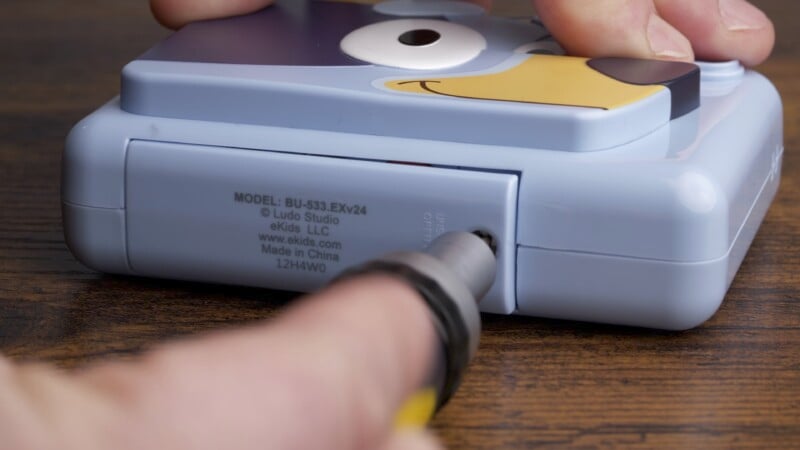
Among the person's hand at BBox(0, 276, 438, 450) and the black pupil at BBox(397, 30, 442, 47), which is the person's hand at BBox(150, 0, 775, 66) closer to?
the black pupil at BBox(397, 30, 442, 47)

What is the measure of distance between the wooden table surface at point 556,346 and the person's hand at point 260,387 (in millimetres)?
105

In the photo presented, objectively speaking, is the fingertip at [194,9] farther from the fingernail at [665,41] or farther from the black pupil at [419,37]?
the fingernail at [665,41]

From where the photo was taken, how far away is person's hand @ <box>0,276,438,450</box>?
32 cm

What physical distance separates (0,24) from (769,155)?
66 cm

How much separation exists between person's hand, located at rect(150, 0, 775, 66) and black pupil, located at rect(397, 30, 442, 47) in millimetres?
53

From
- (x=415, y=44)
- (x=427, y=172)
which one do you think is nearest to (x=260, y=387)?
(x=427, y=172)

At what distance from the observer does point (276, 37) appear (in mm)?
663

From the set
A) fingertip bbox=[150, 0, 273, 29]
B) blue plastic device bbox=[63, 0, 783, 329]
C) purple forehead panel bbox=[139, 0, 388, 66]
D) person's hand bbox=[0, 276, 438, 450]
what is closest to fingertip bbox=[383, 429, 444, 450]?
person's hand bbox=[0, 276, 438, 450]

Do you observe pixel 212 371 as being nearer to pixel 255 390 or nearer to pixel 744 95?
pixel 255 390

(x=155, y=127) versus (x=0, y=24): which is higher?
(x=155, y=127)

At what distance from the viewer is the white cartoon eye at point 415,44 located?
0.61 meters

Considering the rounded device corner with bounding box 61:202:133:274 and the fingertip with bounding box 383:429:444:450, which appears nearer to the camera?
the fingertip with bounding box 383:429:444:450

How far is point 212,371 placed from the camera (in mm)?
341

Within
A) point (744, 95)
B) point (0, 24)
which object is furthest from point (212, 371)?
point (0, 24)
